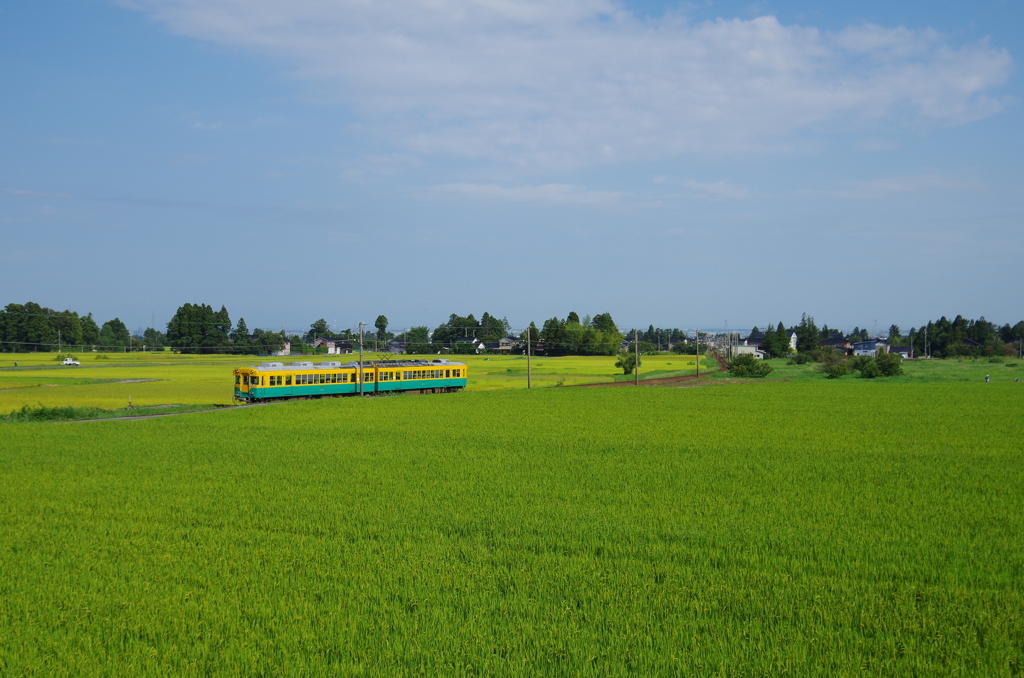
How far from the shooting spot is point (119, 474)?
61.9 ft

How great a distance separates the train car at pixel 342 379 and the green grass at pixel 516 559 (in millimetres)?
21069

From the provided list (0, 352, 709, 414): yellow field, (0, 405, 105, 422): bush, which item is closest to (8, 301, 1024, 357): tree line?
(0, 352, 709, 414): yellow field

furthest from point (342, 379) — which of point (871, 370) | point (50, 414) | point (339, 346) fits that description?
point (339, 346)

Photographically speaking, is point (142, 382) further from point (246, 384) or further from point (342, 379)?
point (342, 379)

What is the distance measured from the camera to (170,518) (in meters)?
13.7

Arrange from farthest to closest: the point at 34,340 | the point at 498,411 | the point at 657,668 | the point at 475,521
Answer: the point at 34,340 → the point at 498,411 → the point at 475,521 → the point at 657,668

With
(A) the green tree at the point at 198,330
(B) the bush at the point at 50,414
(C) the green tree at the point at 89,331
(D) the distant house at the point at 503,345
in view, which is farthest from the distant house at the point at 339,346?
(B) the bush at the point at 50,414

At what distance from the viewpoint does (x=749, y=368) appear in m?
75.9

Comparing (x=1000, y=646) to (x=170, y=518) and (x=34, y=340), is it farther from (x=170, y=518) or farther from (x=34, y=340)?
(x=34, y=340)

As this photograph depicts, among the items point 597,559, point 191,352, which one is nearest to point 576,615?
point 597,559

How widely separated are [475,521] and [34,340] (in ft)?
427

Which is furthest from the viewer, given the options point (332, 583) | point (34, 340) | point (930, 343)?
point (930, 343)

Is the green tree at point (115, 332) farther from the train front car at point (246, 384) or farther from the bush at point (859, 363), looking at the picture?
the bush at point (859, 363)

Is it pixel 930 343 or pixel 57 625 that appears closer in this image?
pixel 57 625
